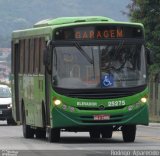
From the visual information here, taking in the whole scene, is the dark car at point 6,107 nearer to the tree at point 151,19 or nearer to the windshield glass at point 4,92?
the windshield glass at point 4,92

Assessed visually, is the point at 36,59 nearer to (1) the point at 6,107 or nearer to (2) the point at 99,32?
(2) the point at 99,32

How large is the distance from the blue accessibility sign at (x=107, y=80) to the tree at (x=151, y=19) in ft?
66.7

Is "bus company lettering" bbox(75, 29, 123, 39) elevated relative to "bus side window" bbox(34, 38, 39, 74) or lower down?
elevated

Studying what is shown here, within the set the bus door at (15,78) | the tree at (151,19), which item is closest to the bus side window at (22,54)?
the bus door at (15,78)

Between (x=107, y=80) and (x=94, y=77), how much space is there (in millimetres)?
330

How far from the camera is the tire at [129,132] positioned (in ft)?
81.6

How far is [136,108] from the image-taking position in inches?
955

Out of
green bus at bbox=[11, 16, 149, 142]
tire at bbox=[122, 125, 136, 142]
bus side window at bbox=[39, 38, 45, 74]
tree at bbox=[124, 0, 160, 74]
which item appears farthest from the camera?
tree at bbox=[124, 0, 160, 74]

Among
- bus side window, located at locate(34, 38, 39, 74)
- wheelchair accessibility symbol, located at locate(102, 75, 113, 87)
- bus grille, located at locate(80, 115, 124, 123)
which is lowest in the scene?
bus grille, located at locate(80, 115, 124, 123)

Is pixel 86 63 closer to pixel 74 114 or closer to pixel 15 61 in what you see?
pixel 74 114

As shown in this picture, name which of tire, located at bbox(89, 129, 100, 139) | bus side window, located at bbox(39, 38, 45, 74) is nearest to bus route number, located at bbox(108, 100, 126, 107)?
bus side window, located at bbox(39, 38, 45, 74)

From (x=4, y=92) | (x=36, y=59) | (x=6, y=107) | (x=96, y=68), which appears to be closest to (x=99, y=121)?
(x=96, y=68)

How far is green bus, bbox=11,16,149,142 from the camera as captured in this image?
78.6 ft

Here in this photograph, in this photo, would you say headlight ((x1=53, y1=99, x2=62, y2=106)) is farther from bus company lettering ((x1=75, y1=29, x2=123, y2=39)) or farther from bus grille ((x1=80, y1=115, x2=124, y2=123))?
bus company lettering ((x1=75, y1=29, x2=123, y2=39))
